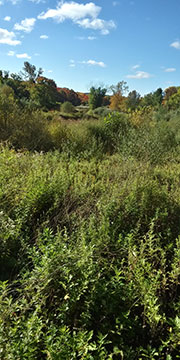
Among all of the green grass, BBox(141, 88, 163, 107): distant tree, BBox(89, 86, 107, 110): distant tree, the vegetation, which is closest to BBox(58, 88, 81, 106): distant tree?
BBox(89, 86, 107, 110): distant tree

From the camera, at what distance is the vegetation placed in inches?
57.6

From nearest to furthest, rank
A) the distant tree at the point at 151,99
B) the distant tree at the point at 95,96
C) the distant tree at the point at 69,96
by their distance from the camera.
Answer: the distant tree at the point at 95,96, the distant tree at the point at 151,99, the distant tree at the point at 69,96

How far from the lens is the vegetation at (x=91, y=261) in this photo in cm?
146

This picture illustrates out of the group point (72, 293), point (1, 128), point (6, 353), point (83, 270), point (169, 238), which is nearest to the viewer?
point (6, 353)

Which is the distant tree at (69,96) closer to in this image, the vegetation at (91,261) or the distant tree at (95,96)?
the distant tree at (95,96)

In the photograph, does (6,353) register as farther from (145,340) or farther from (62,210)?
(62,210)

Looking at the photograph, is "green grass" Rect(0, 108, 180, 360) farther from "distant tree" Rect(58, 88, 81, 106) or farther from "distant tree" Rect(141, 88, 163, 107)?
"distant tree" Rect(58, 88, 81, 106)

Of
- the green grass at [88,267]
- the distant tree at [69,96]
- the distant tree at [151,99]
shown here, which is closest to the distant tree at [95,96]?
the distant tree at [151,99]

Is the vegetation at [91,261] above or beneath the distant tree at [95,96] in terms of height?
beneath

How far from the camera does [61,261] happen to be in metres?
1.88

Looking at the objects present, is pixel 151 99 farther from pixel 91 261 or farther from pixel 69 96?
pixel 91 261

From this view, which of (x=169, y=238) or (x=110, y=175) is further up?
(x=110, y=175)

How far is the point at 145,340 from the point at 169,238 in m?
1.20

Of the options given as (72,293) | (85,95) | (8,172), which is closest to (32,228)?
(8,172)
